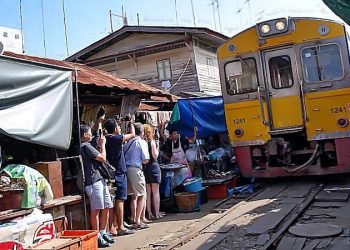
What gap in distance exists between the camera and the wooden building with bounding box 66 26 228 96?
63.9 ft

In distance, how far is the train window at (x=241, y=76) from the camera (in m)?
9.63

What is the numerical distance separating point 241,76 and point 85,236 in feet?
19.9

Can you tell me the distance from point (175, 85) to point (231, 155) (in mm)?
8996

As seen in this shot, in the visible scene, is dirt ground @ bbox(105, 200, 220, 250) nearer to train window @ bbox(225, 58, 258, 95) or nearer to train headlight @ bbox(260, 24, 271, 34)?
train window @ bbox(225, 58, 258, 95)

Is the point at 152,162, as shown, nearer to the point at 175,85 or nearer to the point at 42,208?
the point at 42,208

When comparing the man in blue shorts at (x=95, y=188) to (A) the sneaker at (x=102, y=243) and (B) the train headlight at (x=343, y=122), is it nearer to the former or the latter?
(A) the sneaker at (x=102, y=243)

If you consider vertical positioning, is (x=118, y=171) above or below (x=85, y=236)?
above

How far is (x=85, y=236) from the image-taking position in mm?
5016

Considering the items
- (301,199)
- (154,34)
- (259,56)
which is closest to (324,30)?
(259,56)

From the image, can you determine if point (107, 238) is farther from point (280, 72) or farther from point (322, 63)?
point (322, 63)

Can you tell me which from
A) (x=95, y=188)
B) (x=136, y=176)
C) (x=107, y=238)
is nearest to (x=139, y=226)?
(x=136, y=176)

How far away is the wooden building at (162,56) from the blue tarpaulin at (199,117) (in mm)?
7625

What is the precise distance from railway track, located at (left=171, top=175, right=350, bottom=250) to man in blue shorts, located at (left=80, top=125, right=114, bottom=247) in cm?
132

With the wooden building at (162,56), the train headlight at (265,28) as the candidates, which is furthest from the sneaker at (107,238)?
the wooden building at (162,56)
